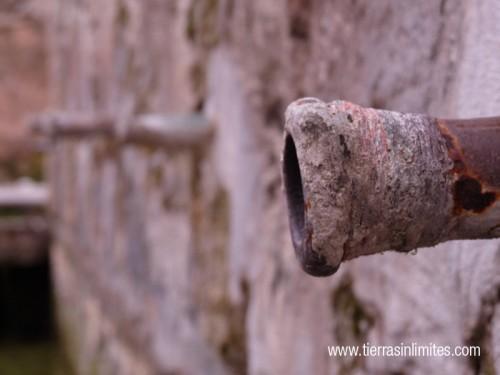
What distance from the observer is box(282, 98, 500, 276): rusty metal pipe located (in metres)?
0.35

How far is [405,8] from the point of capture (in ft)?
1.93

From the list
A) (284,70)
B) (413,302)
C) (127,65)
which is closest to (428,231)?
(413,302)

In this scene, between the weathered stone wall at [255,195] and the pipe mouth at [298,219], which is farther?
the weathered stone wall at [255,195]

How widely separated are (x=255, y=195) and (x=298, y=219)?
586mm

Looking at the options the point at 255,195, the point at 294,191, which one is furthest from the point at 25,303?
the point at 294,191

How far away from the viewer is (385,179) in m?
0.35

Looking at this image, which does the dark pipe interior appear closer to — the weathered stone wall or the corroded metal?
the weathered stone wall

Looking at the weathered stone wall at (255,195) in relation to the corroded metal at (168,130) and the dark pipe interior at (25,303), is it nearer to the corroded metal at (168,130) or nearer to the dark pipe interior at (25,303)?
the corroded metal at (168,130)

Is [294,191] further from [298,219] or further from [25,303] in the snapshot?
[25,303]

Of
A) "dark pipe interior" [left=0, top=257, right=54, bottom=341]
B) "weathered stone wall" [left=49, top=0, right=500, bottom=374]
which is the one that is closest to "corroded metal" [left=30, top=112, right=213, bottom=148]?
"weathered stone wall" [left=49, top=0, right=500, bottom=374]

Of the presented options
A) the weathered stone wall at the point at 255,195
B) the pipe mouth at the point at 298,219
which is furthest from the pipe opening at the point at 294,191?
the weathered stone wall at the point at 255,195

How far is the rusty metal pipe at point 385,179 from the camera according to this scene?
35 centimetres

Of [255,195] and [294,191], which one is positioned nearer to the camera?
[294,191]

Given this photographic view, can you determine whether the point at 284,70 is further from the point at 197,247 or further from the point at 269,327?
the point at 197,247
